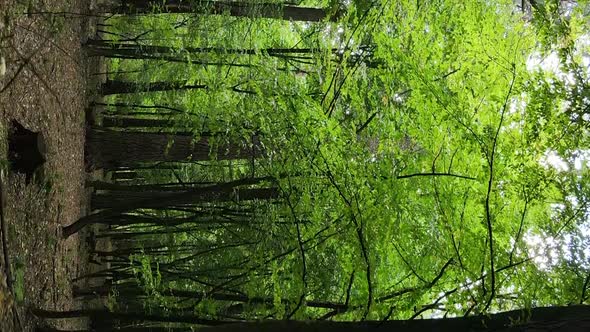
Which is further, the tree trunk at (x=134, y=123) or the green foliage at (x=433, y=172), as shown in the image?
the tree trunk at (x=134, y=123)

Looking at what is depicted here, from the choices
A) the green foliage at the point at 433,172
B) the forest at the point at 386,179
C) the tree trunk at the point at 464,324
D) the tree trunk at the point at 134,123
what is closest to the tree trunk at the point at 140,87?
the forest at the point at 386,179

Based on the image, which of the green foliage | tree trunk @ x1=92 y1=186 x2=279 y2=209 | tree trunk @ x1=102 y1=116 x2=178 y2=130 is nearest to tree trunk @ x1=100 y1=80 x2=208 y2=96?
tree trunk @ x1=102 y1=116 x2=178 y2=130

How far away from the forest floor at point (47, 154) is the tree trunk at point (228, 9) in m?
0.68

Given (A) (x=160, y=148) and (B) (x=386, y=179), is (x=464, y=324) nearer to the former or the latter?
(B) (x=386, y=179)

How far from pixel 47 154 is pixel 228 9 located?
291 cm

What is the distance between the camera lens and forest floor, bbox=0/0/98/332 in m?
4.79

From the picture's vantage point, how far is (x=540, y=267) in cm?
392

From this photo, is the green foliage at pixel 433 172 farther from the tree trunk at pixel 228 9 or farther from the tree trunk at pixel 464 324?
the tree trunk at pixel 228 9

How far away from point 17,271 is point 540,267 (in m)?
4.23

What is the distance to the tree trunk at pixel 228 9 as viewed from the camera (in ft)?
23.8

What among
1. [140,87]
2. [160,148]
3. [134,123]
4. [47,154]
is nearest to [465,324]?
[47,154]

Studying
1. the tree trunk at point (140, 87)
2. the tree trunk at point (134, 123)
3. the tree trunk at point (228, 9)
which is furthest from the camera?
the tree trunk at point (134, 123)

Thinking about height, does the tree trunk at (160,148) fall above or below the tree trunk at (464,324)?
above

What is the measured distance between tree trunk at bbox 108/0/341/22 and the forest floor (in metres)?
0.68
